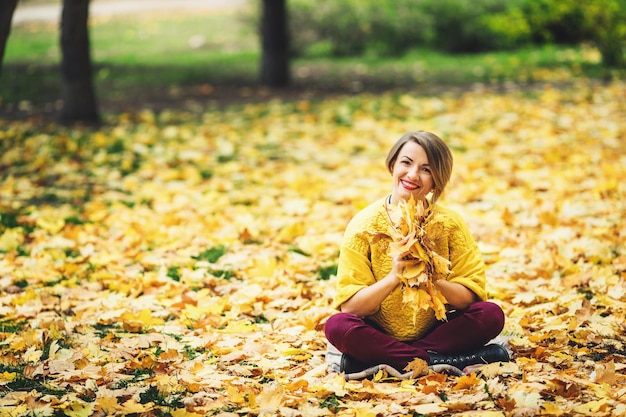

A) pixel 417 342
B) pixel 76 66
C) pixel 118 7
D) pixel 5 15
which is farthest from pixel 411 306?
pixel 118 7

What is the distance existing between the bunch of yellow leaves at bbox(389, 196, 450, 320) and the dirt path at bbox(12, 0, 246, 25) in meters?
19.9

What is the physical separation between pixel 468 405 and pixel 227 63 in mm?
11889

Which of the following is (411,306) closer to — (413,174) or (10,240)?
(413,174)

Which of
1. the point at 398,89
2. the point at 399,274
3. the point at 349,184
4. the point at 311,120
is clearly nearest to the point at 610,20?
the point at 398,89

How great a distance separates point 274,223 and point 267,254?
2.40ft

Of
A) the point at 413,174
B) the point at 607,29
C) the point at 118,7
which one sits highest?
the point at 118,7

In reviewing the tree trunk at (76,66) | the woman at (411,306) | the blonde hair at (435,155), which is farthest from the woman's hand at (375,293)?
the tree trunk at (76,66)

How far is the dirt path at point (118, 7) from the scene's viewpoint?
2233cm

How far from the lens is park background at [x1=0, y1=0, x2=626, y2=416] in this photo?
10.5ft

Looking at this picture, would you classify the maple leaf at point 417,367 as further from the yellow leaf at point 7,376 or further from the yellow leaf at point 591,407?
the yellow leaf at point 7,376

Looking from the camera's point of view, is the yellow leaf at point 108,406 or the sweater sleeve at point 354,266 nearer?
the yellow leaf at point 108,406

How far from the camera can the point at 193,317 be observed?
4078 mm

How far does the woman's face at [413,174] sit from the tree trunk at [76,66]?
620 centimetres

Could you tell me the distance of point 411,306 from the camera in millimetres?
3367
